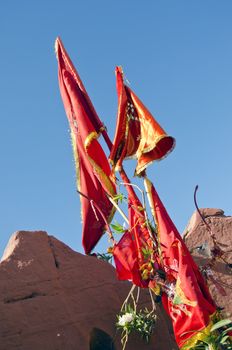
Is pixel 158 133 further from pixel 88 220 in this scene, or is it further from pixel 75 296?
pixel 75 296

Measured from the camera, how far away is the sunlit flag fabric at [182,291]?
6539 mm

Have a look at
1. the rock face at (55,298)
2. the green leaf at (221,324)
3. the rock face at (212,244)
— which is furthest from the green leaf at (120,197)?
the green leaf at (221,324)

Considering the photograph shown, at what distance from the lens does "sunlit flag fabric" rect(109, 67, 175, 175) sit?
7742mm

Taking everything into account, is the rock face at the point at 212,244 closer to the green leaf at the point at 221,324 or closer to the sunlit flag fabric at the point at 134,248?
the sunlit flag fabric at the point at 134,248

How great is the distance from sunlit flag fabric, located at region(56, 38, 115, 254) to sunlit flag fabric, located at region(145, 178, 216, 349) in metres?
1.28

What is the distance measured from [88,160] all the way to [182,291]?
8.98 feet

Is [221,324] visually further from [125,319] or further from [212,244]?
[212,244]

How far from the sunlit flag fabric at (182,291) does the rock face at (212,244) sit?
1476mm

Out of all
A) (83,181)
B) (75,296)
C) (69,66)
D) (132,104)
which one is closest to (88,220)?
(83,181)

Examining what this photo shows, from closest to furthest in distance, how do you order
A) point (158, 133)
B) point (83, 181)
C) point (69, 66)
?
1. point (158, 133)
2. point (83, 181)
3. point (69, 66)

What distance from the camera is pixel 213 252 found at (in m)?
8.43

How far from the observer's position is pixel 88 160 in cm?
866

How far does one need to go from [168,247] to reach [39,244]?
6.38 feet

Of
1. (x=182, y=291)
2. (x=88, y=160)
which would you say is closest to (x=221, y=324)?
(x=182, y=291)
